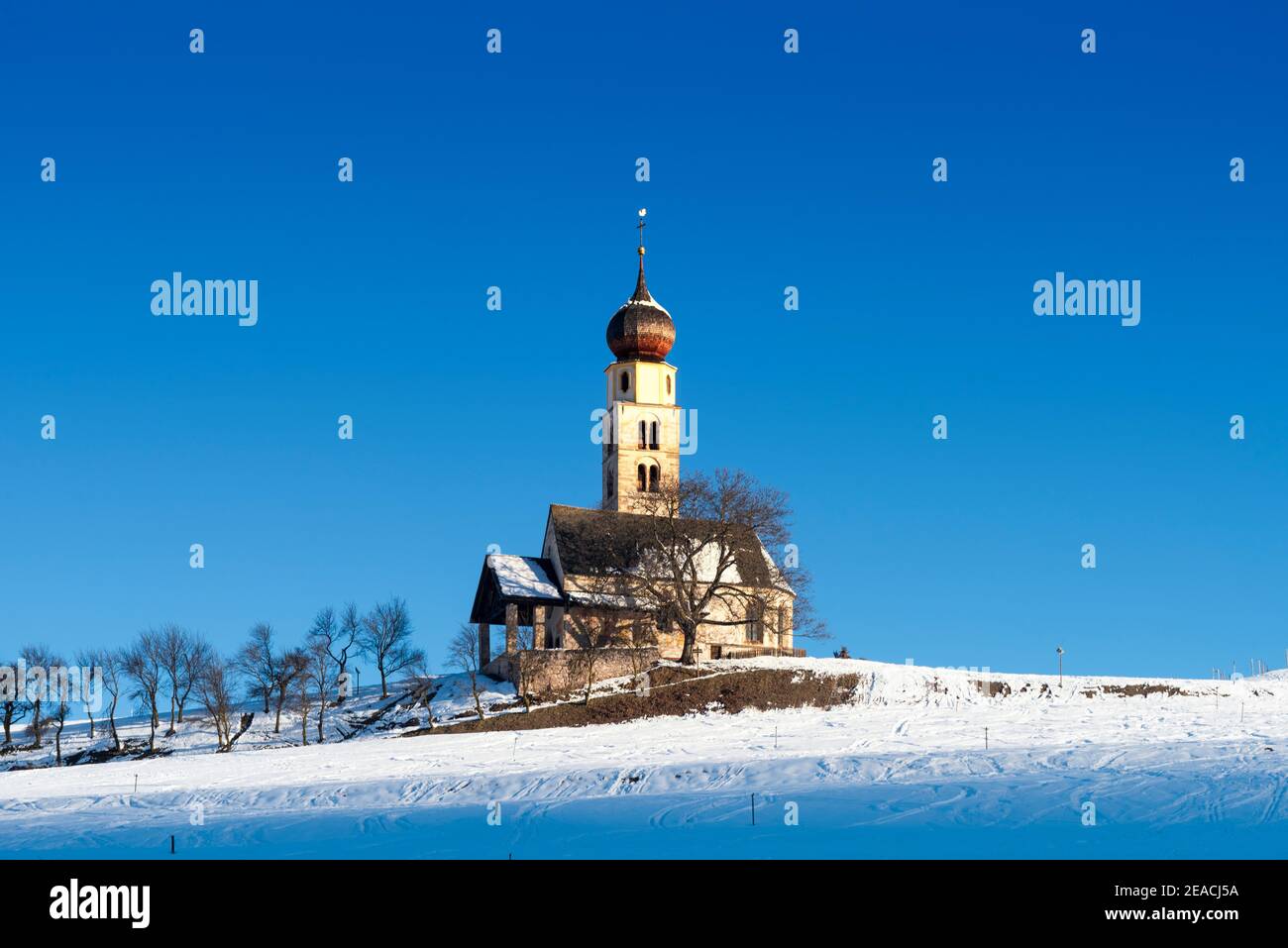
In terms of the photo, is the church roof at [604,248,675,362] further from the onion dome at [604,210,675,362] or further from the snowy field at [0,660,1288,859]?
the snowy field at [0,660,1288,859]

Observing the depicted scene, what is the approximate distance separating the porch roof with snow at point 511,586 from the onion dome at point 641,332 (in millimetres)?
19307

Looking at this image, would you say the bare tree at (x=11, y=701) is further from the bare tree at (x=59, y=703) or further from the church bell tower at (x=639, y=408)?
the church bell tower at (x=639, y=408)

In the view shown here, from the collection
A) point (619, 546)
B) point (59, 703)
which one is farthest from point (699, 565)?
point (59, 703)

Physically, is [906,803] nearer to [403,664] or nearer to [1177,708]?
[1177,708]

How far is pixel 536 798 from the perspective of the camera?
35.7 m

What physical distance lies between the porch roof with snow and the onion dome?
1931cm

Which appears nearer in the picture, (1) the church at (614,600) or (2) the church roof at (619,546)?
(1) the church at (614,600)

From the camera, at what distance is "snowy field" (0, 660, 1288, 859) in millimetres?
28625

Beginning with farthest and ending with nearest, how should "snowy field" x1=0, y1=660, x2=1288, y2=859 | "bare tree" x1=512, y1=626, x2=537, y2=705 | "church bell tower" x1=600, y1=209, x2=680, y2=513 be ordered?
"church bell tower" x1=600, y1=209, x2=680, y2=513
"bare tree" x1=512, y1=626, x2=537, y2=705
"snowy field" x1=0, y1=660, x2=1288, y2=859

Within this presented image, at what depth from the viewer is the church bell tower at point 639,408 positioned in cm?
8900

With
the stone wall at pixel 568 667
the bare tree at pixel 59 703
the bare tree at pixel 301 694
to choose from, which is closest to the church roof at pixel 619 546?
the stone wall at pixel 568 667

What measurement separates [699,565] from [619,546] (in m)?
4.36

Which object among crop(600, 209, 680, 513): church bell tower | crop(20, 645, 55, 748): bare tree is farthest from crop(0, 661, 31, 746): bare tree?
crop(600, 209, 680, 513): church bell tower
